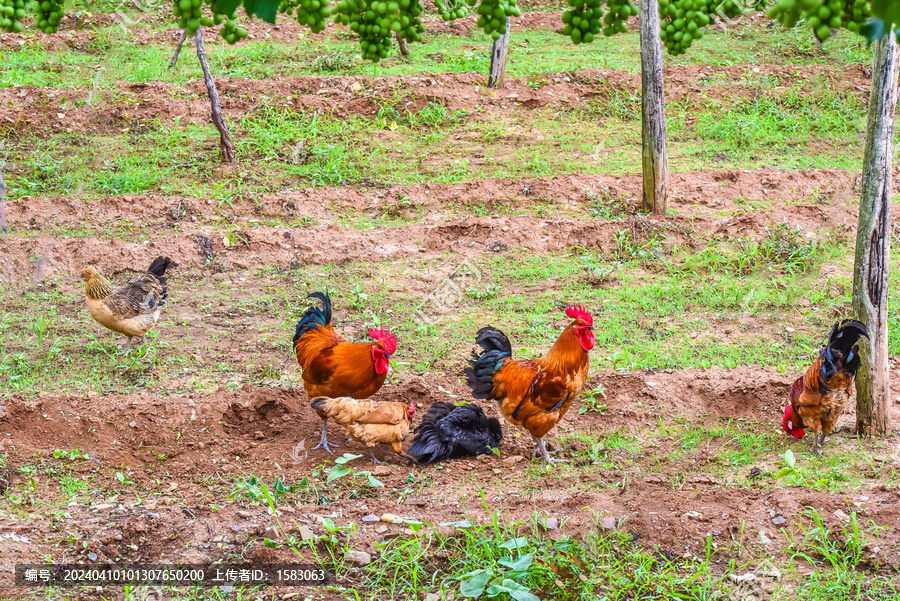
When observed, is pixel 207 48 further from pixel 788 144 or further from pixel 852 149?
pixel 852 149

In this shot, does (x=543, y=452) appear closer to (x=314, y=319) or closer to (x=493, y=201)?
(x=314, y=319)

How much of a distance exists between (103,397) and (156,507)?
1690 millimetres

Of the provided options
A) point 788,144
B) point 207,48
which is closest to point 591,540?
point 788,144

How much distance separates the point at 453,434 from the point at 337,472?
94 centimetres

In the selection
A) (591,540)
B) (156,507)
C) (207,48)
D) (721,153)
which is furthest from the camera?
(207,48)

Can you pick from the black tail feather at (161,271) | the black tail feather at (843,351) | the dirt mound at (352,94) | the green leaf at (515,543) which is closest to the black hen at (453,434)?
the green leaf at (515,543)

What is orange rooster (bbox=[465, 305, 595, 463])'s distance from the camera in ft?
18.0

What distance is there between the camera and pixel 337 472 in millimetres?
5258

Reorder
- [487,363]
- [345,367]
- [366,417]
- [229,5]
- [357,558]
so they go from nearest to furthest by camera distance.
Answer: [229,5] → [357,558] → [366,417] → [345,367] → [487,363]

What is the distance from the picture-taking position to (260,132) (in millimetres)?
11594

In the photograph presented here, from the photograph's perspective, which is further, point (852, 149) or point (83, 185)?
point (852, 149)

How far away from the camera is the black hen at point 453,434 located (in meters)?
5.65

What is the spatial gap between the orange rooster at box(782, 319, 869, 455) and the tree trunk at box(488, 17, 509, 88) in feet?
27.8

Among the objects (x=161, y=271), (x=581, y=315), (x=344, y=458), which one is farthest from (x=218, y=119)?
(x=581, y=315)
